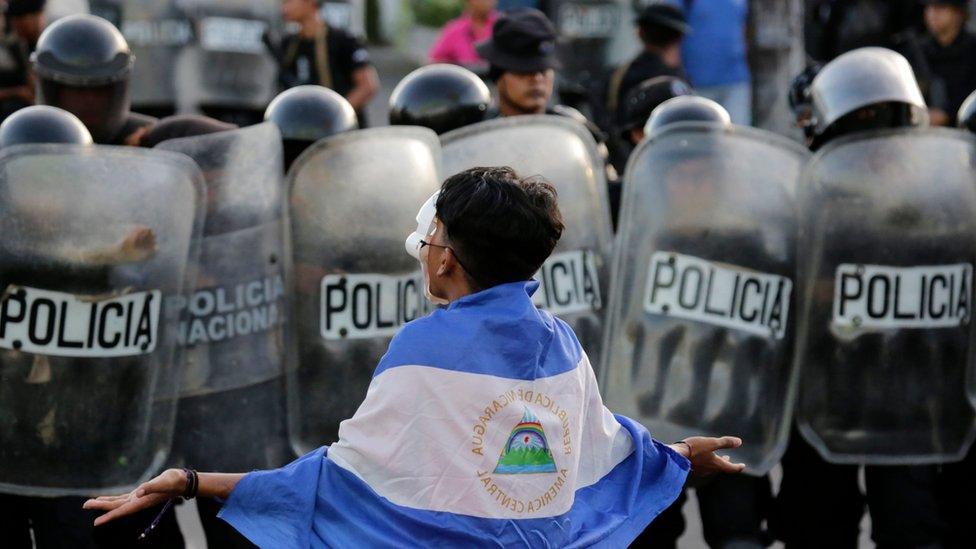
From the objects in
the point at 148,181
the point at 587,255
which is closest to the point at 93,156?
the point at 148,181

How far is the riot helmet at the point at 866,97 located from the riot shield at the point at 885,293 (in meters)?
0.20

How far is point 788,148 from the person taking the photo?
5.57 meters

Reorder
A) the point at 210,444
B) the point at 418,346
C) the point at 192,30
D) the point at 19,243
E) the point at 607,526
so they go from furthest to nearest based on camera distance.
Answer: the point at 192,30 → the point at 210,444 → the point at 19,243 → the point at 607,526 → the point at 418,346

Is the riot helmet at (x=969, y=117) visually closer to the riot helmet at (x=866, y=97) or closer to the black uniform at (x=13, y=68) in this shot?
the riot helmet at (x=866, y=97)

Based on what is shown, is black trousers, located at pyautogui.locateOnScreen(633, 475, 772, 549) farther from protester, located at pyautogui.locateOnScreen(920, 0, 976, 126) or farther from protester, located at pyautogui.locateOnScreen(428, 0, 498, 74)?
protester, located at pyautogui.locateOnScreen(428, 0, 498, 74)

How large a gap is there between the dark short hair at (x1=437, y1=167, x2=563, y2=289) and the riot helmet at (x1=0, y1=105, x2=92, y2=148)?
6.80 ft

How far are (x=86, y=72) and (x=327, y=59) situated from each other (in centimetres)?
383

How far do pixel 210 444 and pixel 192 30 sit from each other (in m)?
6.53

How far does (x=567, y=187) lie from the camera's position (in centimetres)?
561

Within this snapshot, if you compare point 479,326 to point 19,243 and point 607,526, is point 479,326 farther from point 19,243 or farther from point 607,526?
point 19,243

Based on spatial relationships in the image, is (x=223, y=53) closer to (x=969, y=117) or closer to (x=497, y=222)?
(x=969, y=117)

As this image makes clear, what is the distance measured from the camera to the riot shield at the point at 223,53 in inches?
448

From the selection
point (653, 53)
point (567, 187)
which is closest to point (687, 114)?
point (567, 187)

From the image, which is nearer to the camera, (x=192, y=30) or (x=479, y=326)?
(x=479, y=326)
